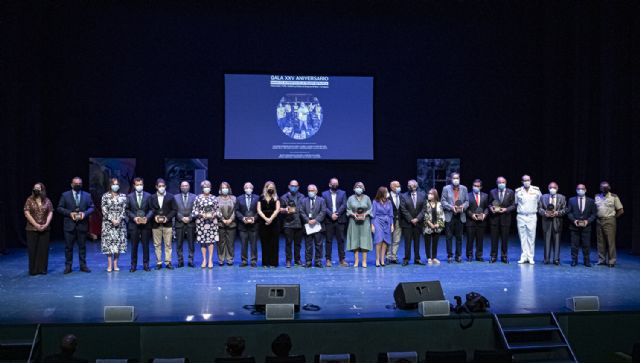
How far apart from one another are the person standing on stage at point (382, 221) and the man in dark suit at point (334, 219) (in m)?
0.57

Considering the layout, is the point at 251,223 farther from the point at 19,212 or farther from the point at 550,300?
the point at 19,212

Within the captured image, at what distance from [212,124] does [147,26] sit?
2746mm

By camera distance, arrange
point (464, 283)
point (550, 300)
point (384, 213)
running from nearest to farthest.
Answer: point (550, 300)
point (464, 283)
point (384, 213)

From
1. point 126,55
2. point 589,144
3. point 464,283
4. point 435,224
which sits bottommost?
point 464,283

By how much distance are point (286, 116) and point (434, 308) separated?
8.41 metres

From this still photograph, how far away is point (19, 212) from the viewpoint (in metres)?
13.2

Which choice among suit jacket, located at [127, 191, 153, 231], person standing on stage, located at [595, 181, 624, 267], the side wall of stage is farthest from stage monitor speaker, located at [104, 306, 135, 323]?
person standing on stage, located at [595, 181, 624, 267]

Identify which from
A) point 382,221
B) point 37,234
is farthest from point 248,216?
point 37,234

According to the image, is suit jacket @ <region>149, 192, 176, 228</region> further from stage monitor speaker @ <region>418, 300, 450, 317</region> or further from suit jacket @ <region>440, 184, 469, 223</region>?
stage monitor speaker @ <region>418, 300, 450, 317</region>

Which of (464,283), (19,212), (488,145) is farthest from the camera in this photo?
(488,145)

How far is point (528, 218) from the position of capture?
1059 centimetres

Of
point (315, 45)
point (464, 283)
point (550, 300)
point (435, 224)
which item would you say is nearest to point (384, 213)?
point (435, 224)

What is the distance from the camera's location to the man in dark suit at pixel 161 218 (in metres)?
9.95

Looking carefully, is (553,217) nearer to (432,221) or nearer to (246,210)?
(432,221)
